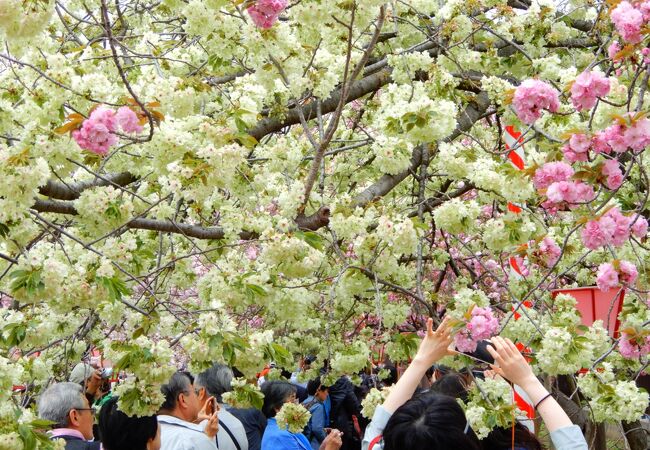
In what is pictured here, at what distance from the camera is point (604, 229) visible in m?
2.91

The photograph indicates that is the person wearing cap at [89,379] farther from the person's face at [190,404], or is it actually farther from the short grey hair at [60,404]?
the person's face at [190,404]

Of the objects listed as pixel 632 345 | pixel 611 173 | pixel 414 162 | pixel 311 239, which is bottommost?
pixel 632 345

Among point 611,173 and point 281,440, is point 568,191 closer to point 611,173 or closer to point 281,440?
point 611,173

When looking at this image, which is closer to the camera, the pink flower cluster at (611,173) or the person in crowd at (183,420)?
the pink flower cluster at (611,173)

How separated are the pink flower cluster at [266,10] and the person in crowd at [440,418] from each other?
4.74 feet

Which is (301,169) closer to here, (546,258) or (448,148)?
(448,148)

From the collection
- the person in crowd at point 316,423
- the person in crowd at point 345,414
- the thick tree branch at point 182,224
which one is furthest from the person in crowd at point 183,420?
the person in crowd at point 345,414

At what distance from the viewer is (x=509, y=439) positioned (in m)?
2.55

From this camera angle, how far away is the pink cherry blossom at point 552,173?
120 inches

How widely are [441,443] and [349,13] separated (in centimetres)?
200

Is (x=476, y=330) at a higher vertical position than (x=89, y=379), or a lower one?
Result: higher

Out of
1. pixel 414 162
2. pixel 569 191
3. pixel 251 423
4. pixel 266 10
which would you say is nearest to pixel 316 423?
pixel 251 423

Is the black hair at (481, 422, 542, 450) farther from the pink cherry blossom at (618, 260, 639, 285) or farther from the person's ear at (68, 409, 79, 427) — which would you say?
the person's ear at (68, 409, 79, 427)

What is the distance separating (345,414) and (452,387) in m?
4.25
